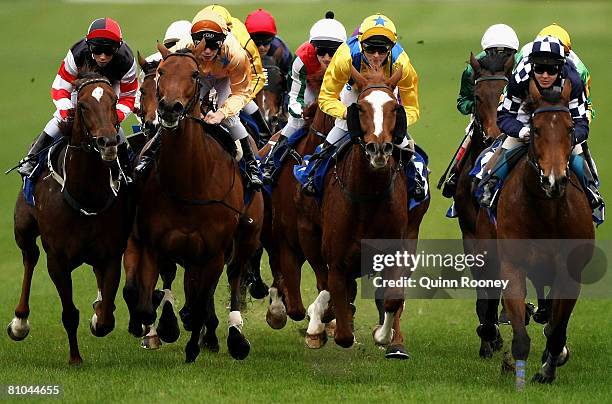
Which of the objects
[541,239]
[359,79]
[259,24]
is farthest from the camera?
[259,24]

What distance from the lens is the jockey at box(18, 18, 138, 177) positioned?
11094 mm

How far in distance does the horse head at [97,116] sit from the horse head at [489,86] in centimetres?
387

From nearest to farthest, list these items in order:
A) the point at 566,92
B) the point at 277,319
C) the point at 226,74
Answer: the point at 566,92
the point at 226,74
the point at 277,319

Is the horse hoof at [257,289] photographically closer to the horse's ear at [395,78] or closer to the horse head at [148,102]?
the horse head at [148,102]

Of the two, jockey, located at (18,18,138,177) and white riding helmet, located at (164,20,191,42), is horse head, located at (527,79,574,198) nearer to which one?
jockey, located at (18,18,138,177)

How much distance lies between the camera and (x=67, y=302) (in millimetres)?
11281

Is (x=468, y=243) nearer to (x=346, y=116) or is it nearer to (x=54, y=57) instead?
(x=346, y=116)

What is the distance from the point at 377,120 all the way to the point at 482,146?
122 inches

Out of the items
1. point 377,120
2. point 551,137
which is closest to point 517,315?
point 551,137

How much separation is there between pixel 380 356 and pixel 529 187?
2621 mm

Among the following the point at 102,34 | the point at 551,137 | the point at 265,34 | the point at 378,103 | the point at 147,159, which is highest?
the point at 265,34

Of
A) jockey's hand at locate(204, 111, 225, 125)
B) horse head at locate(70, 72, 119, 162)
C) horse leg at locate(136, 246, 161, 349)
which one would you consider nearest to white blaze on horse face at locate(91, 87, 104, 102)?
horse head at locate(70, 72, 119, 162)

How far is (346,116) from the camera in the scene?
1090cm

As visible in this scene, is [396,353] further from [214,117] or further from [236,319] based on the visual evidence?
[214,117]
